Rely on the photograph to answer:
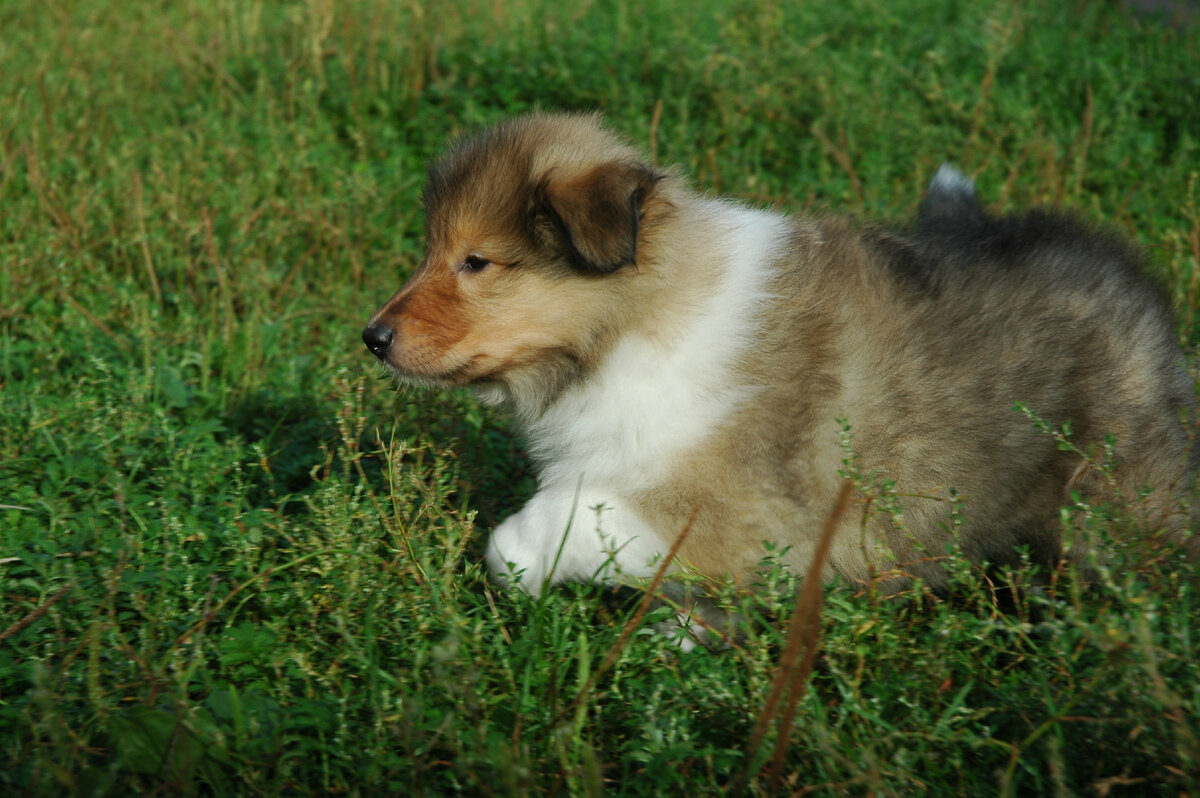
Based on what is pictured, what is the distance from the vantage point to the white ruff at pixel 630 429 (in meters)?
2.92

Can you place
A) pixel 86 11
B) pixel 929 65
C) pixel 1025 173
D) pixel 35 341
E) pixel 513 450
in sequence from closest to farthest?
pixel 513 450, pixel 35 341, pixel 1025 173, pixel 929 65, pixel 86 11

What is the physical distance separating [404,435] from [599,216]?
144 centimetres

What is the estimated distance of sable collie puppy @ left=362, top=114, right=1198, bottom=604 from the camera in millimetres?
2912

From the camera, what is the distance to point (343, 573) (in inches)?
115

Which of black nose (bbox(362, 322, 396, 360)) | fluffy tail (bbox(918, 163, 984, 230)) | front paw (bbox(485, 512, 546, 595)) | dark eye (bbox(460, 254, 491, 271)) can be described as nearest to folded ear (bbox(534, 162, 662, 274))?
dark eye (bbox(460, 254, 491, 271))

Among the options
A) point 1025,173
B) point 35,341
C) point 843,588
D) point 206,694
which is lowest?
point 35,341

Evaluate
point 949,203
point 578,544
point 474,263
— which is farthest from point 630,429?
point 949,203

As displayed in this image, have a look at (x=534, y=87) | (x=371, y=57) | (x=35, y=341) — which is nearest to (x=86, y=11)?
(x=371, y=57)

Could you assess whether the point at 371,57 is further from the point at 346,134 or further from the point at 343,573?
the point at 343,573

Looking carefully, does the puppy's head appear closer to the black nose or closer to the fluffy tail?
the black nose

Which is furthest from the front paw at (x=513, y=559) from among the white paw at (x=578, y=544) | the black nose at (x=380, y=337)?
the black nose at (x=380, y=337)

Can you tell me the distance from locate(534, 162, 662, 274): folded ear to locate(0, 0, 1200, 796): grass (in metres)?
0.81

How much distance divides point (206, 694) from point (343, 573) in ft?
1.46

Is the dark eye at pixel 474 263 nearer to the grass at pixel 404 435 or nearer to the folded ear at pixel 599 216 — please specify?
the folded ear at pixel 599 216
